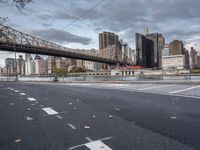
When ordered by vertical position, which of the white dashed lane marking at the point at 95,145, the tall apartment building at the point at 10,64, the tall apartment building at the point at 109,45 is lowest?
the white dashed lane marking at the point at 95,145

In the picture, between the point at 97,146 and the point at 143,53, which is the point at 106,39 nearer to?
the point at 143,53

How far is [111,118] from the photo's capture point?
21.7 ft

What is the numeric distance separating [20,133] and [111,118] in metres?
2.50

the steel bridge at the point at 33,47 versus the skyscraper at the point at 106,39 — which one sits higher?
the skyscraper at the point at 106,39

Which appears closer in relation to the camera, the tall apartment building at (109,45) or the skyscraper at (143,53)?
the tall apartment building at (109,45)

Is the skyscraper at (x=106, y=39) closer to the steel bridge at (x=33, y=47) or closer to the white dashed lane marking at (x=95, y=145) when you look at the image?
the steel bridge at (x=33, y=47)

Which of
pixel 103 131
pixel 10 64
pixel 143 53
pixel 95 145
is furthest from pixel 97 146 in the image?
pixel 10 64

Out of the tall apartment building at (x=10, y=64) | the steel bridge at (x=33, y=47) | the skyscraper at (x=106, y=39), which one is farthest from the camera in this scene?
the skyscraper at (x=106, y=39)

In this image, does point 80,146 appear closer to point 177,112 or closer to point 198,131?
point 198,131

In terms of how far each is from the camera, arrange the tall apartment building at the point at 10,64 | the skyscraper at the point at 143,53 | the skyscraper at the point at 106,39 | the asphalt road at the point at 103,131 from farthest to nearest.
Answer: the skyscraper at the point at 106,39 < the tall apartment building at the point at 10,64 < the skyscraper at the point at 143,53 < the asphalt road at the point at 103,131

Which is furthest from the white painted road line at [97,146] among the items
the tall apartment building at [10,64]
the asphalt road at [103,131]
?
the tall apartment building at [10,64]

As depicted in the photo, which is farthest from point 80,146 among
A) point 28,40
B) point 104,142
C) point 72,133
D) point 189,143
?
point 28,40

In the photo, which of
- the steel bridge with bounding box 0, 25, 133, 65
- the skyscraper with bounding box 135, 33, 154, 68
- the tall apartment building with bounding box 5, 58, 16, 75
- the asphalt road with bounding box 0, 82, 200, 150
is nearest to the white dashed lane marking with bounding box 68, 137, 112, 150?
the asphalt road with bounding box 0, 82, 200, 150

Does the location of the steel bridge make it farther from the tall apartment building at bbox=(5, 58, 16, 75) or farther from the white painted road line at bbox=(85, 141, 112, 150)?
the tall apartment building at bbox=(5, 58, 16, 75)
